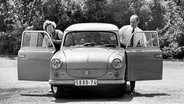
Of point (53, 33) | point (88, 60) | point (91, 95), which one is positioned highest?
point (53, 33)

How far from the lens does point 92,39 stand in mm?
11609

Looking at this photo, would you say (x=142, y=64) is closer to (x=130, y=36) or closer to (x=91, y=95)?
(x=130, y=36)

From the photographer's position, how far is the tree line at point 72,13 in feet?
91.3

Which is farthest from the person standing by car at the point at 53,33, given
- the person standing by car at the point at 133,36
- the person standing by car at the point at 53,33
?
the person standing by car at the point at 133,36

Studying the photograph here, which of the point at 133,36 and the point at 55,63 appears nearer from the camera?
the point at 55,63

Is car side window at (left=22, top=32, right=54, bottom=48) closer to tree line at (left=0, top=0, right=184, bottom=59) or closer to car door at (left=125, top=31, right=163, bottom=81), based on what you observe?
car door at (left=125, top=31, right=163, bottom=81)

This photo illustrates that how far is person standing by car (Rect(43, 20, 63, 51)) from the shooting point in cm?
1200

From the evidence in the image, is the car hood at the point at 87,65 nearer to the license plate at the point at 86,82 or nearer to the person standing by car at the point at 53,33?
the license plate at the point at 86,82

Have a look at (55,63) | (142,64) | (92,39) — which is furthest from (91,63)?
(142,64)

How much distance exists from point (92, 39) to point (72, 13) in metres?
16.7

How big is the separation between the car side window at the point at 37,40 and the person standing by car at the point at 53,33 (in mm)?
127

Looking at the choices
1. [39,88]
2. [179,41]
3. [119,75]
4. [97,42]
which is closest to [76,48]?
[97,42]

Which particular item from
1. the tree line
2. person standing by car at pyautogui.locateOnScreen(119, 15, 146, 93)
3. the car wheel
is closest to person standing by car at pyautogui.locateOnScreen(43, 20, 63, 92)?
the car wheel

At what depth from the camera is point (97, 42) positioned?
38.1ft
